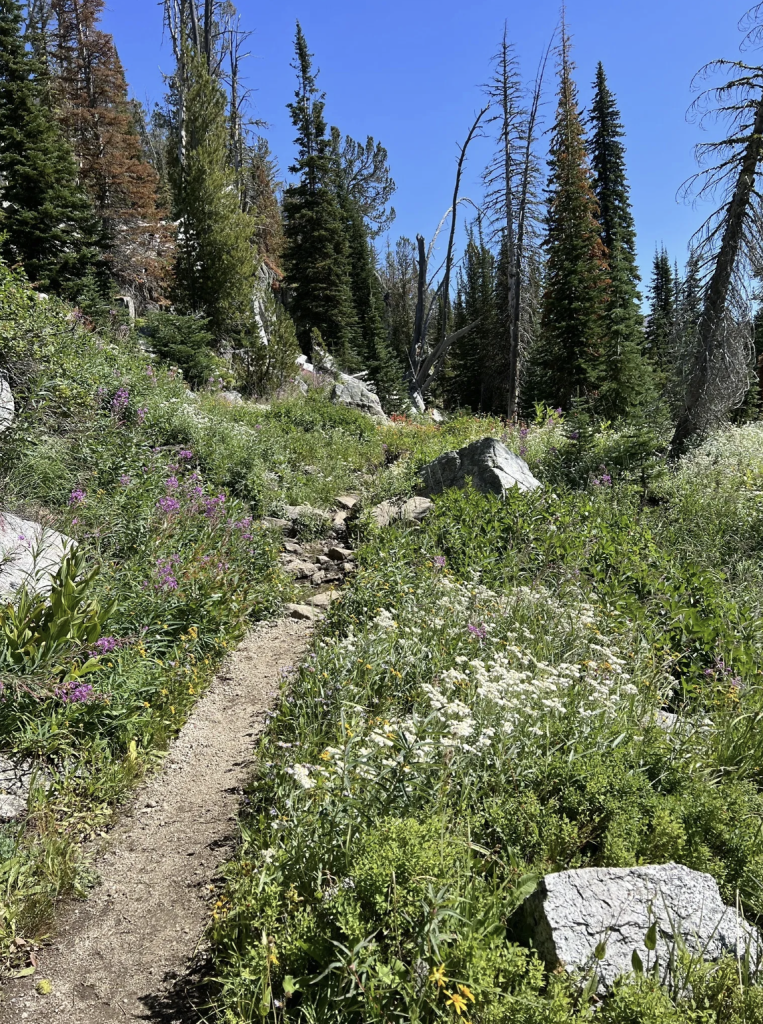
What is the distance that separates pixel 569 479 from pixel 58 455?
27.0 ft

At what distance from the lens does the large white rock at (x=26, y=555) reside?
15.3 feet

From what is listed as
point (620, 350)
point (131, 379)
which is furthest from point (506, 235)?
point (131, 379)

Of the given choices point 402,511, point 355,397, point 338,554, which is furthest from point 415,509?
point 355,397

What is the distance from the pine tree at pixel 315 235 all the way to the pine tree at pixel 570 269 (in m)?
10.4

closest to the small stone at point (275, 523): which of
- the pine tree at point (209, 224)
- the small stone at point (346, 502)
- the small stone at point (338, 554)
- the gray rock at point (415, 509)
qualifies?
the small stone at point (338, 554)

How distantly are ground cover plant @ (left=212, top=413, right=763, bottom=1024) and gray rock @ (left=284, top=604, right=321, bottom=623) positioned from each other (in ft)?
2.49

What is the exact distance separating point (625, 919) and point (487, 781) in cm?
94

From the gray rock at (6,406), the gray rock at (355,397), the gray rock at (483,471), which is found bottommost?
the gray rock at (483,471)

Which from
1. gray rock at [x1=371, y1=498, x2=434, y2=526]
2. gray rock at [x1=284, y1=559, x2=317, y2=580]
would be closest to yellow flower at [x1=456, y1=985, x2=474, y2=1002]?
gray rock at [x1=284, y1=559, x2=317, y2=580]

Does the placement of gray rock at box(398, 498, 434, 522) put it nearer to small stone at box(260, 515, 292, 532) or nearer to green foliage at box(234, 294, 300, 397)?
small stone at box(260, 515, 292, 532)

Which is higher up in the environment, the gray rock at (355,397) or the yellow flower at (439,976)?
the gray rock at (355,397)

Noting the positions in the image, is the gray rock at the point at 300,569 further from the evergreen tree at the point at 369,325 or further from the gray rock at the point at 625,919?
the evergreen tree at the point at 369,325

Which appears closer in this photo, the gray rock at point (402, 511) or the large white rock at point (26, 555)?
the large white rock at point (26, 555)

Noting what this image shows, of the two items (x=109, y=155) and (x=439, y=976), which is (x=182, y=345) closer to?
(x=109, y=155)
